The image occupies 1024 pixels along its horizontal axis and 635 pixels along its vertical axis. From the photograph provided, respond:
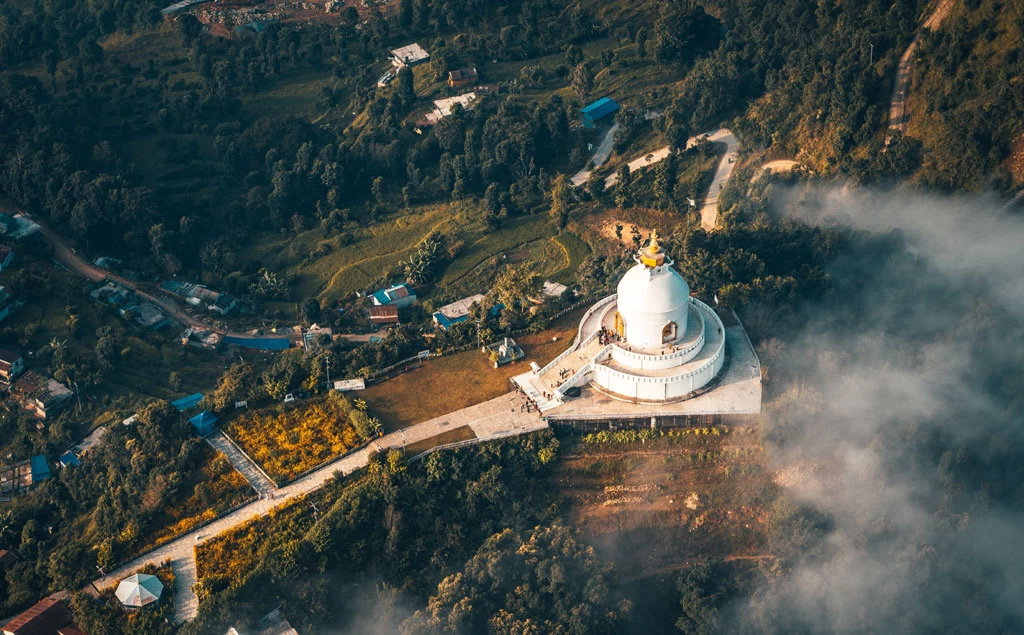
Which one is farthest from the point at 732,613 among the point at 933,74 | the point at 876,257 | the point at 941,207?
the point at 933,74

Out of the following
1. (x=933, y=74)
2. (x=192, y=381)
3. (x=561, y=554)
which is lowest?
(x=192, y=381)

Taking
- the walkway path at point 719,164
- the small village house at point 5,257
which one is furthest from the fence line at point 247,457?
the walkway path at point 719,164

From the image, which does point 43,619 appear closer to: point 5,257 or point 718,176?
point 5,257

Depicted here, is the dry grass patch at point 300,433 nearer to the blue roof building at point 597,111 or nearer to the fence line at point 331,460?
the fence line at point 331,460

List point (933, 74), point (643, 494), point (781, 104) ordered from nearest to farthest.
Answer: point (643, 494), point (933, 74), point (781, 104)

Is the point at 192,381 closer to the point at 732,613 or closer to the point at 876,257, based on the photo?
the point at 732,613

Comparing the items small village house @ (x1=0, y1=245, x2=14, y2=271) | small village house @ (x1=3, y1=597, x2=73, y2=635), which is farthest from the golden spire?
small village house @ (x1=0, y1=245, x2=14, y2=271)
